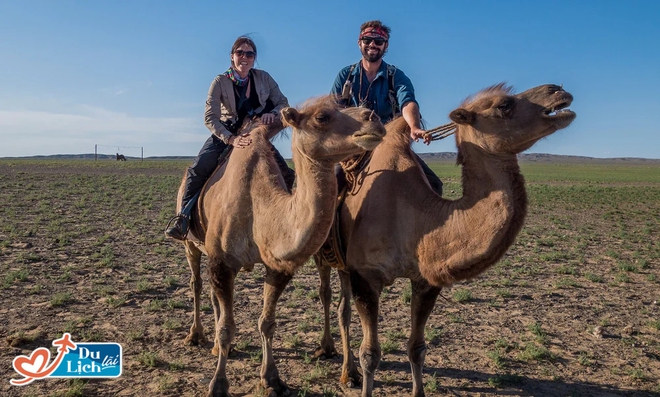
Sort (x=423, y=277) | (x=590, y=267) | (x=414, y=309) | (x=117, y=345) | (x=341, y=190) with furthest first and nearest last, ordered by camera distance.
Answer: (x=590, y=267) < (x=117, y=345) < (x=341, y=190) < (x=414, y=309) < (x=423, y=277)

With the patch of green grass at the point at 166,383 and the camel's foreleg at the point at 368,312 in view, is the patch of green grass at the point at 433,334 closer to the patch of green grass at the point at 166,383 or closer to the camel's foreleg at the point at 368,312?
the camel's foreleg at the point at 368,312

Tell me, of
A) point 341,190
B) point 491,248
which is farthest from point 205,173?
point 491,248

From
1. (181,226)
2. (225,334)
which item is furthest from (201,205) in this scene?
(225,334)

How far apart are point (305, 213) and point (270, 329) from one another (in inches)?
62.4

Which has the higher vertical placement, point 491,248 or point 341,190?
point 341,190

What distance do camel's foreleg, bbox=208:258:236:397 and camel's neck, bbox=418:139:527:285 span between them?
1.95 m

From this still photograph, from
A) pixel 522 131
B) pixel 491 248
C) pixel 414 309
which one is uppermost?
pixel 522 131

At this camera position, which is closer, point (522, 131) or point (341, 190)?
point (522, 131)

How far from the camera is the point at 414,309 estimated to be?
4.92m

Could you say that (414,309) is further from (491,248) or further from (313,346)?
(313,346)

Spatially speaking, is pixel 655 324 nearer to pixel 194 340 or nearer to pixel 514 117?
pixel 514 117

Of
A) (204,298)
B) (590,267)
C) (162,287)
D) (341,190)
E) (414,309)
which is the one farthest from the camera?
(590,267)

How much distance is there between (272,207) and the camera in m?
4.66

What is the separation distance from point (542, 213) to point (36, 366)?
2169 centimetres
